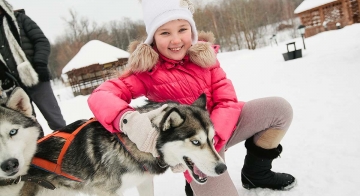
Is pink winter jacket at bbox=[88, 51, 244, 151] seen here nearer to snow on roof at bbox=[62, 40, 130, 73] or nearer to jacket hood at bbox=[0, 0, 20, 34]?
jacket hood at bbox=[0, 0, 20, 34]

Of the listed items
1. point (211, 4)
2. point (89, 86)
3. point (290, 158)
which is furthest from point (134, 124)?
point (211, 4)

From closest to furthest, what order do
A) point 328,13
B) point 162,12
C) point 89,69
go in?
point 162,12 → point 89,69 → point 328,13

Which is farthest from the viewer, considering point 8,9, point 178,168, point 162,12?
point 8,9

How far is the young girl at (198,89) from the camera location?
5.31ft

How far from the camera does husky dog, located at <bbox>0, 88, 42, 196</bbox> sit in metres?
1.36

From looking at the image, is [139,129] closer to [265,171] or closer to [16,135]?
[16,135]

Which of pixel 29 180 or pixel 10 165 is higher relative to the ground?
pixel 10 165

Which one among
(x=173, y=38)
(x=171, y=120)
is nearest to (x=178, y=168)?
(x=171, y=120)

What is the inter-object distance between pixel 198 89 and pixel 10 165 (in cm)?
124

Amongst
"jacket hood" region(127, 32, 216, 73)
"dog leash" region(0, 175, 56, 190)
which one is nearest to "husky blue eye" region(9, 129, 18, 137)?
"dog leash" region(0, 175, 56, 190)

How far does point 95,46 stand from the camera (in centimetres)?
1777

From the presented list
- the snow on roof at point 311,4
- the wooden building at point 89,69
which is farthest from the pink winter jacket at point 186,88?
the snow on roof at point 311,4

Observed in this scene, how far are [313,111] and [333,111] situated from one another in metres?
0.27

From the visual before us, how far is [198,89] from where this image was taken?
1775 millimetres
